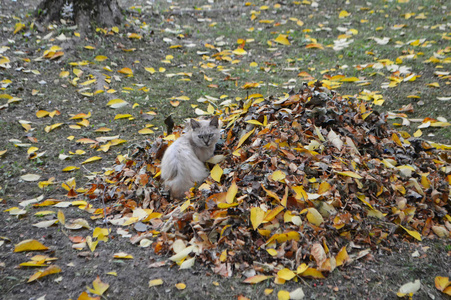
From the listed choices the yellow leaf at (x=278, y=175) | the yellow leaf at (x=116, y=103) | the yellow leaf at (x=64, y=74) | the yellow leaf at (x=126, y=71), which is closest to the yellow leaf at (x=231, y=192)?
the yellow leaf at (x=278, y=175)

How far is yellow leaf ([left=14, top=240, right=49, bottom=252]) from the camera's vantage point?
314cm

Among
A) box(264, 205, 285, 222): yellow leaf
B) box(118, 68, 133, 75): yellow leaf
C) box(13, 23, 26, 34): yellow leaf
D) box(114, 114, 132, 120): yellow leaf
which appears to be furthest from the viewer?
box(13, 23, 26, 34): yellow leaf

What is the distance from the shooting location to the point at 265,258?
3031mm

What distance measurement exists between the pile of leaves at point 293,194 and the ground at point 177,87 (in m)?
0.16

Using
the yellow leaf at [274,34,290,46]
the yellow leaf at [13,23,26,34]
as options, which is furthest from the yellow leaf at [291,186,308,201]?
the yellow leaf at [13,23,26,34]

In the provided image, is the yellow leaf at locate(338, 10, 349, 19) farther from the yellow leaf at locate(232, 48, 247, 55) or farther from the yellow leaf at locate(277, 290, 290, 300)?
the yellow leaf at locate(277, 290, 290, 300)

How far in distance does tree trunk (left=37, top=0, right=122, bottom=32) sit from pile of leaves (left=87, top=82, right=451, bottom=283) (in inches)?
155

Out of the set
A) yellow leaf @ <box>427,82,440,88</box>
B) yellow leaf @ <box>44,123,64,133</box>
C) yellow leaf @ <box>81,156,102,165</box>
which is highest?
yellow leaf @ <box>44,123,64,133</box>

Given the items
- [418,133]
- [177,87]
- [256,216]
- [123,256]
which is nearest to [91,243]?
[123,256]

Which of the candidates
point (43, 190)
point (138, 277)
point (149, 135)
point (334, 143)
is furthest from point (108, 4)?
point (138, 277)

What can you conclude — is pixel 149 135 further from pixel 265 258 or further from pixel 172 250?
pixel 265 258

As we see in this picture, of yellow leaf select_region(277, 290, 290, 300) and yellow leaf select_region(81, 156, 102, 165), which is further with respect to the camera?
yellow leaf select_region(81, 156, 102, 165)

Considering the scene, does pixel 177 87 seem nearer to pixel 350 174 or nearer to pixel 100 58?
pixel 100 58

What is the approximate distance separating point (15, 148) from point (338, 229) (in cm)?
403
